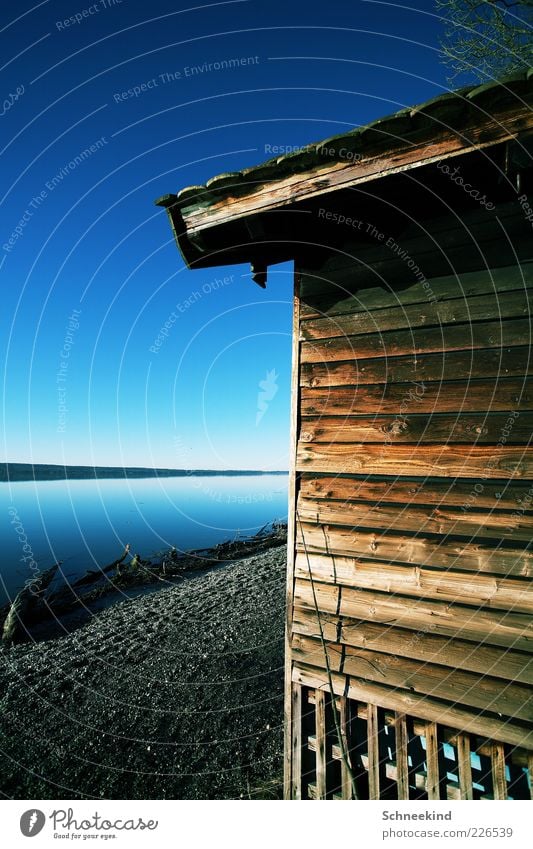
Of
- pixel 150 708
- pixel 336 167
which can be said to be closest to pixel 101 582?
pixel 150 708

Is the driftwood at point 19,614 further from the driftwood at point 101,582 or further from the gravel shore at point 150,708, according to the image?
the gravel shore at point 150,708

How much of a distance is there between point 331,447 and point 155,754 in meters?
5.33

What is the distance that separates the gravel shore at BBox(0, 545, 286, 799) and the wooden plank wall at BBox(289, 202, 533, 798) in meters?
2.67

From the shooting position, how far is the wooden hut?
2.71 m

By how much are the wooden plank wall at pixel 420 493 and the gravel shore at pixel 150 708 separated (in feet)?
8.77

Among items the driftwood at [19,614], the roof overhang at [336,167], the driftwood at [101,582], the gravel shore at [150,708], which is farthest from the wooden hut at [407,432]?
the driftwood at [101,582]

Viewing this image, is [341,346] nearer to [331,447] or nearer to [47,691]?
[331,447]

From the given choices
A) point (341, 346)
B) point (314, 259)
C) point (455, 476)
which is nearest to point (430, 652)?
point (455, 476)

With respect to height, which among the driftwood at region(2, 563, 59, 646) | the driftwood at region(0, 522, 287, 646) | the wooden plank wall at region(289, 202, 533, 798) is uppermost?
the wooden plank wall at region(289, 202, 533, 798)

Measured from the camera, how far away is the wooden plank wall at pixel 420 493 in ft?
9.10

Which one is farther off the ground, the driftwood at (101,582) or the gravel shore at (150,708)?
the gravel shore at (150,708)

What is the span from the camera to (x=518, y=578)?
272 cm

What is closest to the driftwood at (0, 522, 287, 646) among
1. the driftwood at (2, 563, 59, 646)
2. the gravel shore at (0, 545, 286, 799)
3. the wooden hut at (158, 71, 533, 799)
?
the driftwood at (2, 563, 59, 646)

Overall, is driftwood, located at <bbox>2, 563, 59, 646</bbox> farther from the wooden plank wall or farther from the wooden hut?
the wooden plank wall
